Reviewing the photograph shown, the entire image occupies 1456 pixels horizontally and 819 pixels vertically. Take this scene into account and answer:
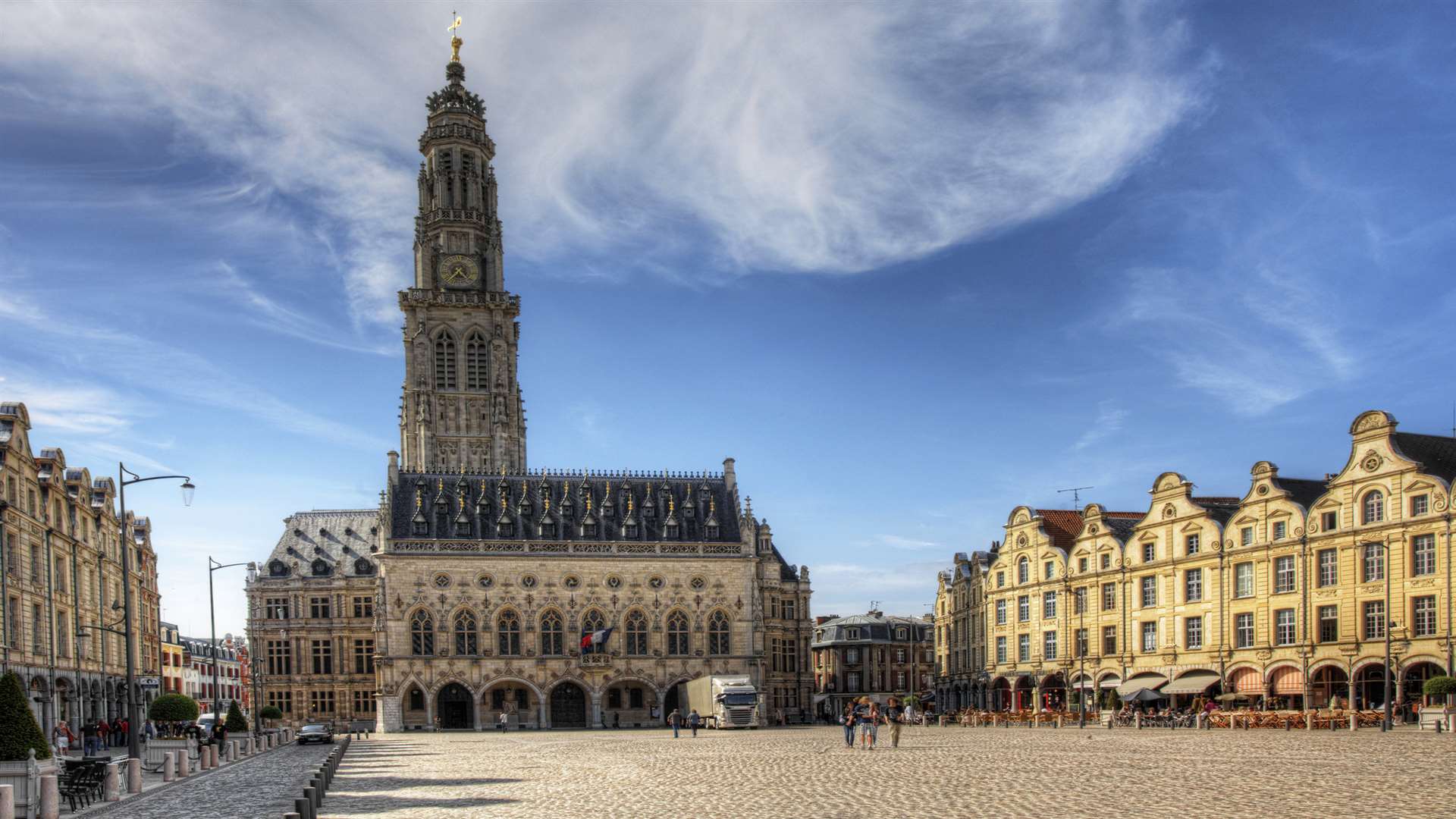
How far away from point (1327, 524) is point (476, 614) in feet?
154

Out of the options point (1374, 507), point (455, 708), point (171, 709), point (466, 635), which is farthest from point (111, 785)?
point (455, 708)

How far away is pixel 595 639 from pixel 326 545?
2922cm

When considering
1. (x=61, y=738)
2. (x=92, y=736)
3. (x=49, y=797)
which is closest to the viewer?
(x=49, y=797)

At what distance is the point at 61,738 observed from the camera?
49.5 metres

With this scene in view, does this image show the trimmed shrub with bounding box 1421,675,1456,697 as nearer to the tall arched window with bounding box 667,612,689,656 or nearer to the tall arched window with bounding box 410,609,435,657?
the tall arched window with bounding box 667,612,689,656

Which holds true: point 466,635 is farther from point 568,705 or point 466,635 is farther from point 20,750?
point 20,750

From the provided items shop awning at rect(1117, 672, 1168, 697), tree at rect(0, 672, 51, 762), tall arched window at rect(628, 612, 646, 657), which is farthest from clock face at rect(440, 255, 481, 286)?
tree at rect(0, 672, 51, 762)

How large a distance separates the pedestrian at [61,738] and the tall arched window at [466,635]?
27.0m

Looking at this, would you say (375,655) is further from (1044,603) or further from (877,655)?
(877,655)

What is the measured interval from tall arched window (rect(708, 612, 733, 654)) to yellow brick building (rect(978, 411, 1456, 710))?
16.0 m

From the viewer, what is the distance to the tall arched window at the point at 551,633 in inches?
3243

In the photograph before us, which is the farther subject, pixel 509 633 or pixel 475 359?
pixel 475 359

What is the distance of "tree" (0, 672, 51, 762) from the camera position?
2552cm

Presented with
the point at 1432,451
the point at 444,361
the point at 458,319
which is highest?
the point at 458,319
